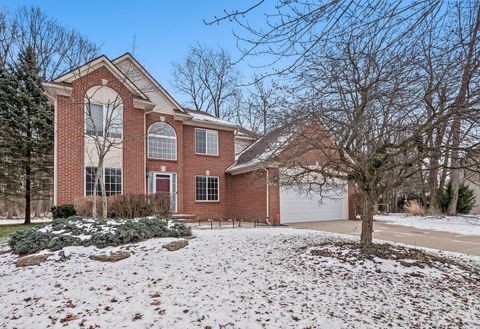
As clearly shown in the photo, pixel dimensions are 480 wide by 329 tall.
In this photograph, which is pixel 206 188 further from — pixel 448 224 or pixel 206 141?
pixel 448 224

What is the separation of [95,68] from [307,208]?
11265mm

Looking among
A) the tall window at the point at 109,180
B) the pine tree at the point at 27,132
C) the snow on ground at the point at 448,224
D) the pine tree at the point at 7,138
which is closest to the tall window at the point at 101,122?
the tall window at the point at 109,180

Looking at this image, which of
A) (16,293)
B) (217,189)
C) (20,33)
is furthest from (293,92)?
(20,33)

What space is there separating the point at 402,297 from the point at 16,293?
5.36 metres

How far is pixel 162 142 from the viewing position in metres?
14.7

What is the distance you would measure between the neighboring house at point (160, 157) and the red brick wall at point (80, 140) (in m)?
0.03

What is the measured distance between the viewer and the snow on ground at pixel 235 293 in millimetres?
3422

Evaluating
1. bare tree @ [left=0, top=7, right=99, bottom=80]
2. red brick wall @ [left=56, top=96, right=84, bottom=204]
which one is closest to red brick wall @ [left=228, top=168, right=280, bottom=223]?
red brick wall @ [left=56, top=96, right=84, bottom=204]

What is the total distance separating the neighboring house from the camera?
1199cm

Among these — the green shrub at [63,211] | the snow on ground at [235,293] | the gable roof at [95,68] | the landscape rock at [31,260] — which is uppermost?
the gable roof at [95,68]

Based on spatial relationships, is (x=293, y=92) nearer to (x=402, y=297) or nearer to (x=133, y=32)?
(x=402, y=297)

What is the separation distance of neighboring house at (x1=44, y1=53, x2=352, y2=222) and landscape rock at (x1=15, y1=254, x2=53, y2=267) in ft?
20.8

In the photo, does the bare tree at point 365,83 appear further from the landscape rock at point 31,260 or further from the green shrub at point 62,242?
the landscape rock at point 31,260

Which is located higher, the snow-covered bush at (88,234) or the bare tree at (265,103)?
the bare tree at (265,103)
